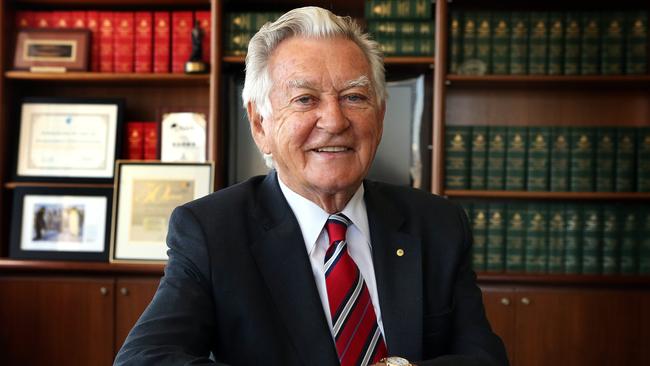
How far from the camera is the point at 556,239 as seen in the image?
3086 mm

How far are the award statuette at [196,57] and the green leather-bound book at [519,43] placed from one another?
144 cm

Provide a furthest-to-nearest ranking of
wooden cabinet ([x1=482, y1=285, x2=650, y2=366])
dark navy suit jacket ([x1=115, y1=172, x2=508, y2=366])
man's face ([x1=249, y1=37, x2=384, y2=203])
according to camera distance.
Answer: wooden cabinet ([x1=482, y1=285, x2=650, y2=366]) < man's face ([x1=249, y1=37, x2=384, y2=203]) < dark navy suit jacket ([x1=115, y1=172, x2=508, y2=366])

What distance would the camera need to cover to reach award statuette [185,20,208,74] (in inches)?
123

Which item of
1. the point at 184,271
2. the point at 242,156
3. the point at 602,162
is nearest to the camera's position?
the point at 184,271

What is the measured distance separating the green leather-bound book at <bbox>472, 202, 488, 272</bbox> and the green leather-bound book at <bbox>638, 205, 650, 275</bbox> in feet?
2.32

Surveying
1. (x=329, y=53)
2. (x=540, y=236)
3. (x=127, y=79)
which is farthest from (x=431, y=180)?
(x=329, y=53)

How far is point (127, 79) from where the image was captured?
3.24m

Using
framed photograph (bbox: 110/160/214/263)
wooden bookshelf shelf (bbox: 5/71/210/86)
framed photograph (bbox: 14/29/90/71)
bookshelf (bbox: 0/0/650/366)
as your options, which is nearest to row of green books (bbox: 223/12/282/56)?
bookshelf (bbox: 0/0/650/366)

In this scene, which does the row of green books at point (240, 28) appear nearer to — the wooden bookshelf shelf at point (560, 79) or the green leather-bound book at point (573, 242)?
the wooden bookshelf shelf at point (560, 79)

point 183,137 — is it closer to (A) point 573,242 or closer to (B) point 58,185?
(B) point 58,185

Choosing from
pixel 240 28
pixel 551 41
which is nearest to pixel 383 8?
pixel 240 28

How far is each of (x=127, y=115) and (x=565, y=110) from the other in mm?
2259

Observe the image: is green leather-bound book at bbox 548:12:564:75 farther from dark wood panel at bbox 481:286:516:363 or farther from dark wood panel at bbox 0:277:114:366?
dark wood panel at bbox 0:277:114:366

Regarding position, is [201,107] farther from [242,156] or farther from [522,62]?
[522,62]
